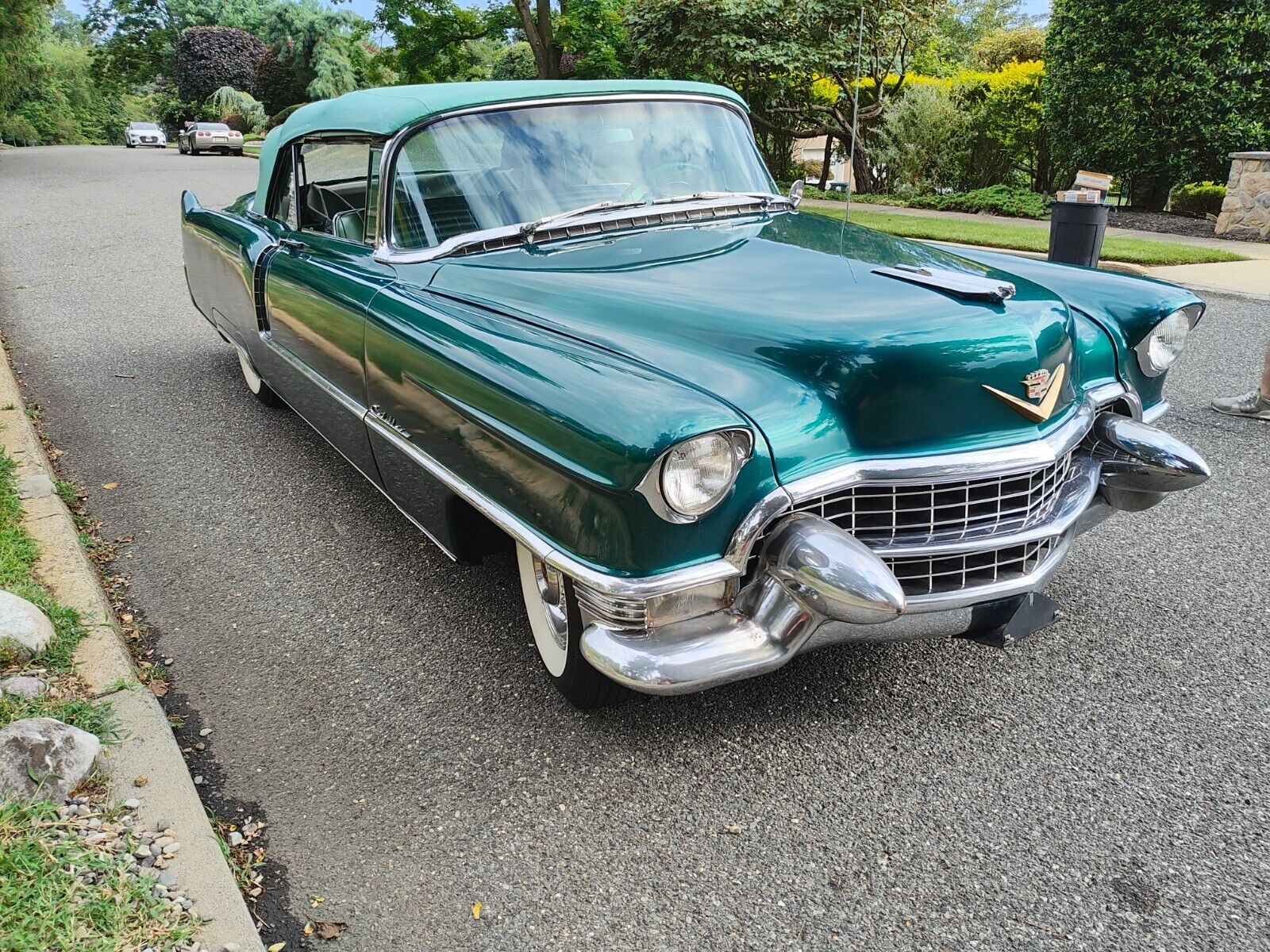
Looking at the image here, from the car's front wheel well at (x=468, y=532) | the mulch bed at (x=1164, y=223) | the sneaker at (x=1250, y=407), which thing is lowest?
the mulch bed at (x=1164, y=223)

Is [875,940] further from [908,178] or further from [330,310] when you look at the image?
[908,178]

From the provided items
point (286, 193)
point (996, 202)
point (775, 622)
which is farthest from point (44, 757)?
point (996, 202)

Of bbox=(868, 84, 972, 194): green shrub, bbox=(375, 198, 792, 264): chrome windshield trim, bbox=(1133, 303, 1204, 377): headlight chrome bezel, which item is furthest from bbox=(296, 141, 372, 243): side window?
bbox=(868, 84, 972, 194): green shrub

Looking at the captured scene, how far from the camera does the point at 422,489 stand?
9.71 feet

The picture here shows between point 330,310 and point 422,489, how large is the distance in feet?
3.09

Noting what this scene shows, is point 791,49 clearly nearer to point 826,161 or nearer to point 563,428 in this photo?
point 826,161

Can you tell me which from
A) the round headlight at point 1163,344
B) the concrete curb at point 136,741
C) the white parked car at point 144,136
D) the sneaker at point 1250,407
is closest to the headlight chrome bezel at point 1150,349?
the round headlight at point 1163,344

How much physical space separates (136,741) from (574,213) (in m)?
1.99

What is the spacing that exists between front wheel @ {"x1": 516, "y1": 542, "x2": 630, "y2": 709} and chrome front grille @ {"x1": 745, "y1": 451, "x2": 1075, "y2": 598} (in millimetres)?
478

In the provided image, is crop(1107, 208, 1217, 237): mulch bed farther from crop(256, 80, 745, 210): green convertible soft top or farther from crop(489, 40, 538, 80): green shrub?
crop(489, 40, 538, 80): green shrub

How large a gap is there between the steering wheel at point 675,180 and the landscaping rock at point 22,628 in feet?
7.67

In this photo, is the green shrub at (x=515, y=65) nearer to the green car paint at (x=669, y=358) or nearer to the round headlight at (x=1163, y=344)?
the green car paint at (x=669, y=358)

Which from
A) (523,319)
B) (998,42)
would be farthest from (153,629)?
(998,42)

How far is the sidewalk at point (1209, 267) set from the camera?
Result: 315 inches
